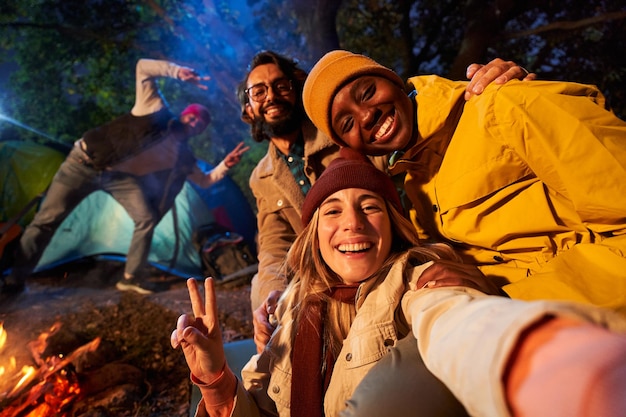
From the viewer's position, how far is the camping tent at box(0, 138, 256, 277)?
6.57m

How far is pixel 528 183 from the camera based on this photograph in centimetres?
183

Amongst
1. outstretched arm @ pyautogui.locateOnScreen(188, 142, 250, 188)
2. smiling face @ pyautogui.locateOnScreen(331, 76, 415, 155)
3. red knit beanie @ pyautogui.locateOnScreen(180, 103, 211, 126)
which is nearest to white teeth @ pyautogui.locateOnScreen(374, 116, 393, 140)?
smiling face @ pyautogui.locateOnScreen(331, 76, 415, 155)

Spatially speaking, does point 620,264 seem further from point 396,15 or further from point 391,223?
point 396,15

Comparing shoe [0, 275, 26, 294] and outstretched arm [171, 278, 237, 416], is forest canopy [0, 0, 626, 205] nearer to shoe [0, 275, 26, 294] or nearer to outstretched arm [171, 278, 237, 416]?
shoe [0, 275, 26, 294]

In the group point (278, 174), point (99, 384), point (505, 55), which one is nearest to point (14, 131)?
point (99, 384)

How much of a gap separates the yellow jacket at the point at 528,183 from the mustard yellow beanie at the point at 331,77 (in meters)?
0.27

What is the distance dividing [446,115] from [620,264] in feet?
3.25

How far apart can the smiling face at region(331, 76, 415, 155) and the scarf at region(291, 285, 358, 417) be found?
2.70 ft

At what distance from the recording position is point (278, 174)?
321cm

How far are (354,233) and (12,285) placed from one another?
637cm

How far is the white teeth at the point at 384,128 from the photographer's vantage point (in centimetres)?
206

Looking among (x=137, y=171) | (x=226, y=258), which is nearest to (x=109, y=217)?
(x=137, y=171)

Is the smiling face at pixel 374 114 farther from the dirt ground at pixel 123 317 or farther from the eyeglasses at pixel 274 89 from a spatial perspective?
the dirt ground at pixel 123 317

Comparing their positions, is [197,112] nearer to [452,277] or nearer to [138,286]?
[138,286]
